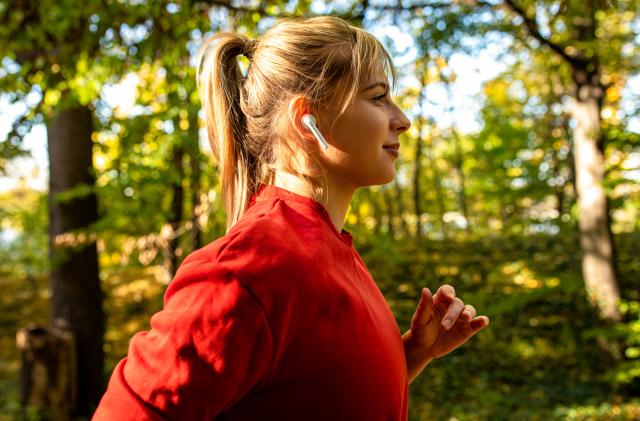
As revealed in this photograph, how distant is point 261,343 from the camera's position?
90 cm

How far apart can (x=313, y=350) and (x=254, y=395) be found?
0.11 metres

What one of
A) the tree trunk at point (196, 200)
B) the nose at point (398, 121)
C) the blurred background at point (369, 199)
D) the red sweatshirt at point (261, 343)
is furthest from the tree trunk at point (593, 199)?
the red sweatshirt at point (261, 343)

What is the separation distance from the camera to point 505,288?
31.4 ft

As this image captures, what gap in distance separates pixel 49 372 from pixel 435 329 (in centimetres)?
623

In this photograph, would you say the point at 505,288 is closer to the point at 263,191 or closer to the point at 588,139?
the point at 588,139

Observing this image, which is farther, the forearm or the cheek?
the forearm

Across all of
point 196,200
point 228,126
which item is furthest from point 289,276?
point 196,200

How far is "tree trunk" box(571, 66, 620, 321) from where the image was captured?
22.2 ft

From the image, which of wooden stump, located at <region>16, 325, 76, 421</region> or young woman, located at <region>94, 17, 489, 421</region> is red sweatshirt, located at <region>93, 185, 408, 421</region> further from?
wooden stump, located at <region>16, 325, 76, 421</region>

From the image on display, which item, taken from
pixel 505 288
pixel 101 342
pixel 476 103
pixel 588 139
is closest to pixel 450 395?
pixel 505 288

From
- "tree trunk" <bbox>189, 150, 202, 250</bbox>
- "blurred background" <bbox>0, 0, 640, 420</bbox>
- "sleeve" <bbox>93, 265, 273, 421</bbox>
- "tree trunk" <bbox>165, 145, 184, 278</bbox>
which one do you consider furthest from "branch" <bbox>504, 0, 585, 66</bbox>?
"sleeve" <bbox>93, 265, 273, 421</bbox>

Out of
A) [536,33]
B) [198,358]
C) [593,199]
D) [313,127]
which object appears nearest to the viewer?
[198,358]

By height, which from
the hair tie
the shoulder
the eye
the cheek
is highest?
the hair tie

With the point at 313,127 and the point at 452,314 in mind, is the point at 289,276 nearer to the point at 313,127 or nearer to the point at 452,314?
the point at 313,127
